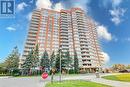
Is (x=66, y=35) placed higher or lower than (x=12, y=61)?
higher

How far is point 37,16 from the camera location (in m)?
132

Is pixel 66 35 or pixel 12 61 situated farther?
pixel 66 35

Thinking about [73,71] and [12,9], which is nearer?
[12,9]

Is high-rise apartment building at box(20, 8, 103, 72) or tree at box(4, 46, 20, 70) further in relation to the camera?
high-rise apartment building at box(20, 8, 103, 72)

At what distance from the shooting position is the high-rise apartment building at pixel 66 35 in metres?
124

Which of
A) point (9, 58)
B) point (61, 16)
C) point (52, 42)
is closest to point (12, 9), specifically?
point (9, 58)

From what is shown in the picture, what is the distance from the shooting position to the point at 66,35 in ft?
439

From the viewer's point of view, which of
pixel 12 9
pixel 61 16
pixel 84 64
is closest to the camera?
pixel 12 9

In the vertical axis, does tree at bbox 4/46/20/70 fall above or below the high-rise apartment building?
below

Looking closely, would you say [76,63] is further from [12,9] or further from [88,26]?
[12,9]

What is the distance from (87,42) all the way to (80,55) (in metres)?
10.5

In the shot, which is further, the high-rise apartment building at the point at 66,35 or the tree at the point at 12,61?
the high-rise apartment building at the point at 66,35

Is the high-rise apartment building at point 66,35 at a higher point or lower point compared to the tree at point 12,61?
higher

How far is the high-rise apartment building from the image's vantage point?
124 metres
